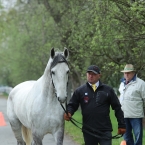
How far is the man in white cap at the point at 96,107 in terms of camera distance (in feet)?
24.9

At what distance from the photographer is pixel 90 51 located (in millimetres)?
17266

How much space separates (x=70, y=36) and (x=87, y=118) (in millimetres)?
13967

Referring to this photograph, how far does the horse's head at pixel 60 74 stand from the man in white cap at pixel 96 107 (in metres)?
0.22

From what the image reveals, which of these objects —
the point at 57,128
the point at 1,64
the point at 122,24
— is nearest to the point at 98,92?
the point at 57,128

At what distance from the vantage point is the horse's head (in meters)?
7.76

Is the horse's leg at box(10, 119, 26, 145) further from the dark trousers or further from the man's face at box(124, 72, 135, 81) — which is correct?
the dark trousers

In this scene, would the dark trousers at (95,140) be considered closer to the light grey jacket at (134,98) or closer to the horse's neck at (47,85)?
the horse's neck at (47,85)

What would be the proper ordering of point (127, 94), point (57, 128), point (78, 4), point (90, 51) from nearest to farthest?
point (57, 128) → point (127, 94) → point (90, 51) → point (78, 4)

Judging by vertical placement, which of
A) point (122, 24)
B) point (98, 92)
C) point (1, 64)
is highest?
point (122, 24)

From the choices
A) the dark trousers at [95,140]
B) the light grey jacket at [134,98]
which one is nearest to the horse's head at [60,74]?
the dark trousers at [95,140]

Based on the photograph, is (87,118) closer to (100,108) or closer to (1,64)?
(100,108)

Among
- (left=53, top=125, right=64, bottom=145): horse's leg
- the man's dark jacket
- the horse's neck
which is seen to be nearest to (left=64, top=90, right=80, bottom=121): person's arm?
the man's dark jacket

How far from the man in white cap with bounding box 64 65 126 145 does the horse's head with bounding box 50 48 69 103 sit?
22cm

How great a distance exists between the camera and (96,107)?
24.8 feet
